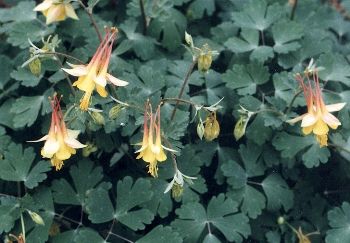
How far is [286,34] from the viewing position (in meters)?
2.04

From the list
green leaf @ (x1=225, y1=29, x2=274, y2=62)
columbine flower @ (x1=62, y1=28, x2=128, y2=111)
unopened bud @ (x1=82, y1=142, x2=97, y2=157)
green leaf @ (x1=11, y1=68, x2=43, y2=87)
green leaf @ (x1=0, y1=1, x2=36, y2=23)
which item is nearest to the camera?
columbine flower @ (x1=62, y1=28, x2=128, y2=111)

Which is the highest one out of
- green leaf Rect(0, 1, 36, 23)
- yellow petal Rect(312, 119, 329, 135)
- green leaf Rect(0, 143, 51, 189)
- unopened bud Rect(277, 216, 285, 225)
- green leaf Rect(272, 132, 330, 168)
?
green leaf Rect(0, 1, 36, 23)

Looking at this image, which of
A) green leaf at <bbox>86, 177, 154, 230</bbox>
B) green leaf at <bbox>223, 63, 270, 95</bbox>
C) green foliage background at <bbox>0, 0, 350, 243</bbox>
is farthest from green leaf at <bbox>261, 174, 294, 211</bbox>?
green leaf at <bbox>86, 177, 154, 230</bbox>

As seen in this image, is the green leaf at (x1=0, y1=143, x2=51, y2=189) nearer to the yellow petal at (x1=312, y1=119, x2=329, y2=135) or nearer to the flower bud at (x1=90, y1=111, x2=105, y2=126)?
the flower bud at (x1=90, y1=111, x2=105, y2=126)

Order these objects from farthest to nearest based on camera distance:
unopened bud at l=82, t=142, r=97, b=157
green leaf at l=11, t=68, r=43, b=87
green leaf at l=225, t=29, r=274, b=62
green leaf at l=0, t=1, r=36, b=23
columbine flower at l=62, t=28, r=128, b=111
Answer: green leaf at l=0, t=1, r=36, b=23
green leaf at l=225, t=29, r=274, b=62
green leaf at l=11, t=68, r=43, b=87
unopened bud at l=82, t=142, r=97, b=157
columbine flower at l=62, t=28, r=128, b=111

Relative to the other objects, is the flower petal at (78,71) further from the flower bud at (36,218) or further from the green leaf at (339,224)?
the green leaf at (339,224)

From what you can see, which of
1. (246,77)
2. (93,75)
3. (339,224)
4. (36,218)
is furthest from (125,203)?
(339,224)

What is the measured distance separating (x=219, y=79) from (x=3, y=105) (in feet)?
2.54

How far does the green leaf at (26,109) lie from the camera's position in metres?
1.87

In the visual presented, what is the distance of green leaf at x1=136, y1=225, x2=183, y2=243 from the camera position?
1.72m

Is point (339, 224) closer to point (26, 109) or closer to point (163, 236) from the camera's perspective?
point (163, 236)

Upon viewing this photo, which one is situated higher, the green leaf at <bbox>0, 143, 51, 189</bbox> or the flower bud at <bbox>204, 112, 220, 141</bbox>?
the flower bud at <bbox>204, 112, 220, 141</bbox>

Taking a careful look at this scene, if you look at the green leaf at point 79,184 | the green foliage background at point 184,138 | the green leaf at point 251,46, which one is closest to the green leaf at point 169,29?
the green foliage background at point 184,138

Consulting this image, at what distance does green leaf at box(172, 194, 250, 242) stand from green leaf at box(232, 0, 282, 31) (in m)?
0.67
